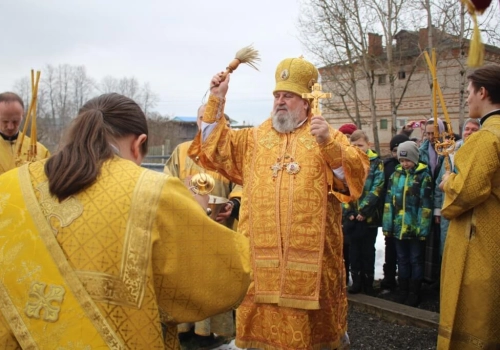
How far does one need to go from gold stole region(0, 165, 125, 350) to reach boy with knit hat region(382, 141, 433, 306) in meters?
4.84

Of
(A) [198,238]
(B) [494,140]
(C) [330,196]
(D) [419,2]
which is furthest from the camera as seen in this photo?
(D) [419,2]

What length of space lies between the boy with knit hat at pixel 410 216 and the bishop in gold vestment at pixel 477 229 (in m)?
2.32

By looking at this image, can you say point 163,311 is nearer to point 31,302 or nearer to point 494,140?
point 31,302

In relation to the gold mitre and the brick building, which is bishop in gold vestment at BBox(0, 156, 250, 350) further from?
the brick building

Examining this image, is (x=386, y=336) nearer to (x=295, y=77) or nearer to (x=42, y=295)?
(x=295, y=77)

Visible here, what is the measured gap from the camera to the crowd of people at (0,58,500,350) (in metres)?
1.89

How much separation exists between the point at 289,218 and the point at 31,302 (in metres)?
2.12

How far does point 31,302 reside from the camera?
189cm

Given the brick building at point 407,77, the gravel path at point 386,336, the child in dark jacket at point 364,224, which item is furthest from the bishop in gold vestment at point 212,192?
the brick building at point 407,77

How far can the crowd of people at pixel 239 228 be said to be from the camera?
1.89 m

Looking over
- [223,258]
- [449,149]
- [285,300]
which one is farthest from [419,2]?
[223,258]

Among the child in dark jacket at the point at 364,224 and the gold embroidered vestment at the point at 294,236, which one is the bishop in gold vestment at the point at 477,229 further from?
the child in dark jacket at the point at 364,224

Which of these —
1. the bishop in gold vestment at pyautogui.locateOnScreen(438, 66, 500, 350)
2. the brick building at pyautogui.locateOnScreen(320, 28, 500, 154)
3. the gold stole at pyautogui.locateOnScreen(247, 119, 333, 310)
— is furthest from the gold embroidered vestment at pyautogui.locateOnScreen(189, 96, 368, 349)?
the brick building at pyautogui.locateOnScreen(320, 28, 500, 154)

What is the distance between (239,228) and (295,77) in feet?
3.90
